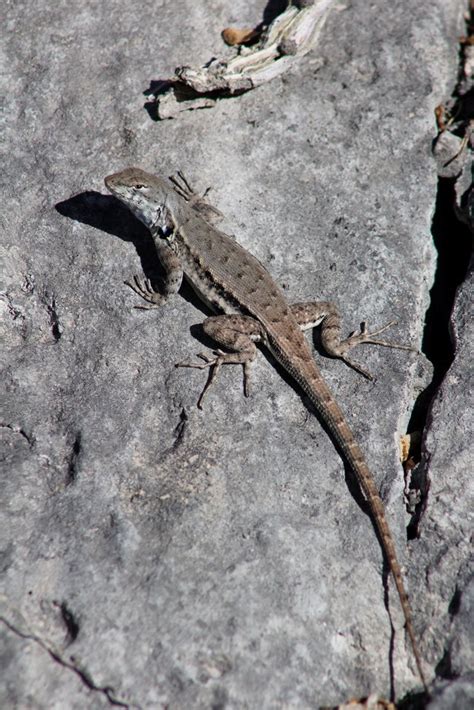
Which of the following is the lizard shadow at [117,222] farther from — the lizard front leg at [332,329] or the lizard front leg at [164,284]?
the lizard front leg at [332,329]

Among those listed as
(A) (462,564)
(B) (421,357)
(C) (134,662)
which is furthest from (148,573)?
(B) (421,357)

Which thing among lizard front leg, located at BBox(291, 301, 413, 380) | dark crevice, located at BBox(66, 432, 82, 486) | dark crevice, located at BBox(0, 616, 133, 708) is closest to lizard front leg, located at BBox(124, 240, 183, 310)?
lizard front leg, located at BBox(291, 301, 413, 380)

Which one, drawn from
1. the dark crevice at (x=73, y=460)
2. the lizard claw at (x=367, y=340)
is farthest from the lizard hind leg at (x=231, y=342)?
the dark crevice at (x=73, y=460)

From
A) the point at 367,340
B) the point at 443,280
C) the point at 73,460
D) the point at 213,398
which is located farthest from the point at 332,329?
the point at 73,460

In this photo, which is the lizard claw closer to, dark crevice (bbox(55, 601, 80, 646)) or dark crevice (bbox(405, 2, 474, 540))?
dark crevice (bbox(405, 2, 474, 540))

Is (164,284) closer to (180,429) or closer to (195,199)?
(195,199)

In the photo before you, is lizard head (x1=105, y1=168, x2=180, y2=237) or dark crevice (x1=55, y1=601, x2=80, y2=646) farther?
lizard head (x1=105, y1=168, x2=180, y2=237)
